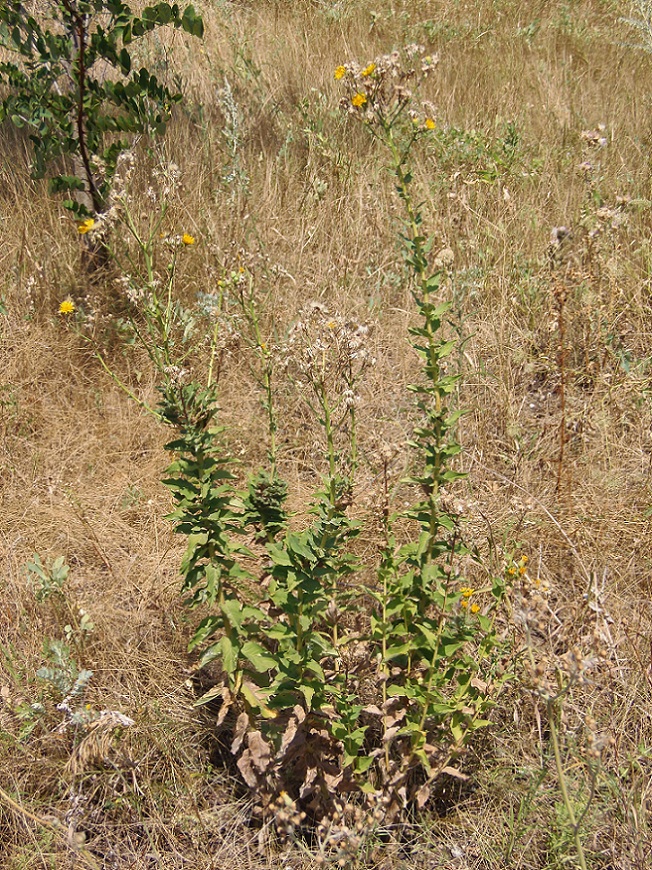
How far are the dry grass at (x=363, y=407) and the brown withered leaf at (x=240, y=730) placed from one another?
0.22 meters

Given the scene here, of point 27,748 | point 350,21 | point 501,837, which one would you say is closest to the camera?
point 501,837

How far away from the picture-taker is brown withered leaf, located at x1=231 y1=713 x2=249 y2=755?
2158 mm

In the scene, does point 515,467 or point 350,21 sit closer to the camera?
point 515,467

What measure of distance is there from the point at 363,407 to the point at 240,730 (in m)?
1.55

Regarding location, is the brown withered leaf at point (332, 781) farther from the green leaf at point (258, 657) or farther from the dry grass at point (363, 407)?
the green leaf at point (258, 657)

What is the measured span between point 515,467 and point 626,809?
1349 mm

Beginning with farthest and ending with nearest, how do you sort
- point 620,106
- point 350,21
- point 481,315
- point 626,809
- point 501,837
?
1. point 350,21
2. point 620,106
3. point 481,315
4. point 501,837
5. point 626,809

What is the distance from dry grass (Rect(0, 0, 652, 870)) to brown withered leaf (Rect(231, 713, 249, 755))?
219mm

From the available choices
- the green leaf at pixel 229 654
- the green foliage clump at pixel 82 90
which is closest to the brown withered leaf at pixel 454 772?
the green leaf at pixel 229 654

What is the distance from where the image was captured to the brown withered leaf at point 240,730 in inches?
85.0

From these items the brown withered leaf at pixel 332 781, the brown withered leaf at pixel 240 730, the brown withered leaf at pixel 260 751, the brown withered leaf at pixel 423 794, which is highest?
the brown withered leaf at pixel 240 730

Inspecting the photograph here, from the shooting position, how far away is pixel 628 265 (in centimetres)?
363

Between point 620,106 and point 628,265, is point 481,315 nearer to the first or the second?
point 628,265

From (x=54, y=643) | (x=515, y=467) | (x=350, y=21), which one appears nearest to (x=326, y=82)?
(x=350, y=21)
